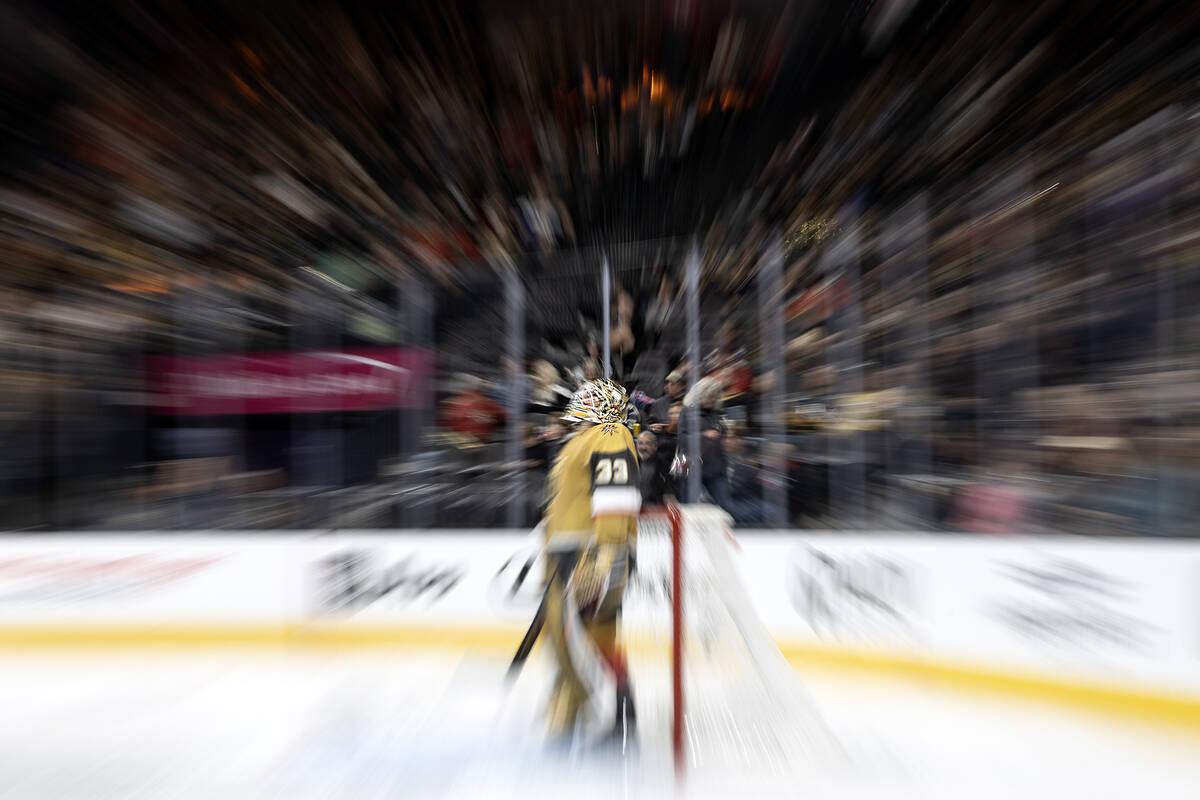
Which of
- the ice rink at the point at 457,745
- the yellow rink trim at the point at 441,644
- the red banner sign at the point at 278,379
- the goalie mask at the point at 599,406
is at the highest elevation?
Answer: the red banner sign at the point at 278,379

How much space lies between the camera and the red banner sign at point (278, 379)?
10.6 ft

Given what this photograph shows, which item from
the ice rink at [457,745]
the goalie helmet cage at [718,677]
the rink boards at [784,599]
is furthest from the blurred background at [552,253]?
the goalie helmet cage at [718,677]

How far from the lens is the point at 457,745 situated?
1743mm

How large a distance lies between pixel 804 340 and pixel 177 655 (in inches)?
144

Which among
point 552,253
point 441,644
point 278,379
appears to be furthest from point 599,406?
point 278,379

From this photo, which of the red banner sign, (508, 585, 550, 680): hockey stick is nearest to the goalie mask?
(508, 585, 550, 680): hockey stick

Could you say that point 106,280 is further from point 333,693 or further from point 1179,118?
point 1179,118

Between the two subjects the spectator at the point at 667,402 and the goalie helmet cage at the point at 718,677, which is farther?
the spectator at the point at 667,402

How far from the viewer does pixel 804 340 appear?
2918mm

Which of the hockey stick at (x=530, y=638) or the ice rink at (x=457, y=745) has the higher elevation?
the hockey stick at (x=530, y=638)

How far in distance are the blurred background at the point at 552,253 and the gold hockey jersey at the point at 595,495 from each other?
129 cm

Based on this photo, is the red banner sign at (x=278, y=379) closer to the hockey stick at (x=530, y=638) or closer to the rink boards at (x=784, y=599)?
the rink boards at (x=784, y=599)

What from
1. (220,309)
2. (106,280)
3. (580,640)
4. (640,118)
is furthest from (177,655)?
(640,118)

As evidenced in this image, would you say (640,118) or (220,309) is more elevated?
(640,118)
